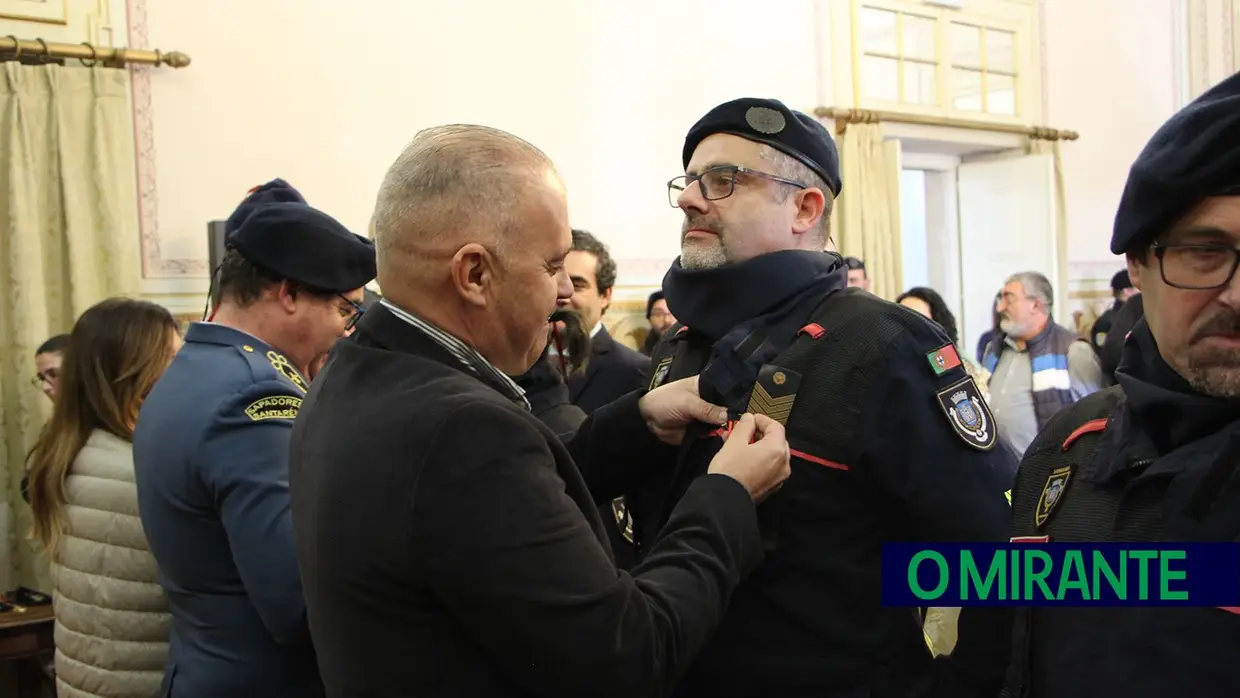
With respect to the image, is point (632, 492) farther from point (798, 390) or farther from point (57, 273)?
point (57, 273)

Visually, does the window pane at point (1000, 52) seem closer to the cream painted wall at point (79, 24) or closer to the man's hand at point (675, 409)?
the cream painted wall at point (79, 24)

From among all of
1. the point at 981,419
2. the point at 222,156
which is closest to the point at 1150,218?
the point at 981,419

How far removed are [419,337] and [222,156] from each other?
381 centimetres

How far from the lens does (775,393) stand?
1.41 m

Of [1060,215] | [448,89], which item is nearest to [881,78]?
[1060,215]

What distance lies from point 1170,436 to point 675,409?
675mm

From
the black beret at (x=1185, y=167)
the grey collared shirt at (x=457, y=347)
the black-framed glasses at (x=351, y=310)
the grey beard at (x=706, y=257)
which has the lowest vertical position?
the grey collared shirt at (x=457, y=347)

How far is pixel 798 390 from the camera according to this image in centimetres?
141

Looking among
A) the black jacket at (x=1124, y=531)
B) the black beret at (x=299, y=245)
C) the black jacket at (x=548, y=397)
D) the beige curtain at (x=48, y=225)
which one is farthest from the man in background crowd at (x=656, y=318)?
the black jacket at (x=1124, y=531)

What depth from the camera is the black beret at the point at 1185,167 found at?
3.11ft

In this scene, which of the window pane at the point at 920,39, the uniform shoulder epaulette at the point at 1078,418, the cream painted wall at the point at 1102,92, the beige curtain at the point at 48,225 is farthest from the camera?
the cream painted wall at the point at 1102,92

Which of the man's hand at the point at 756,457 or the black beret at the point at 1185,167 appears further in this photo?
the man's hand at the point at 756,457

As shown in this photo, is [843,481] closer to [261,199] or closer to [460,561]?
[460,561]

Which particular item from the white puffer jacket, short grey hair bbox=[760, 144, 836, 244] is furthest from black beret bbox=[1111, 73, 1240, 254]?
the white puffer jacket
